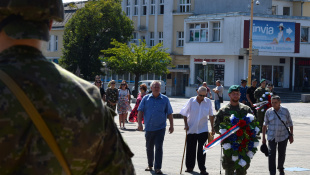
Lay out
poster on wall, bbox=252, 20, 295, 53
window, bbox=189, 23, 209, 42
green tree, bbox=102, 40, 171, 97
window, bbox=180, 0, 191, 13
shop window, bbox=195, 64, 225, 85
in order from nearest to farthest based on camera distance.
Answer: green tree, bbox=102, 40, 171, 97, poster on wall, bbox=252, 20, 295, 53, shop window, bbox=195, 64, 225, 85, window, bbox=189, 23, 209, 42, window, bbox=180, 0, 191, 13

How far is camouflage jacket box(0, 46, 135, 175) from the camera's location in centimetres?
202

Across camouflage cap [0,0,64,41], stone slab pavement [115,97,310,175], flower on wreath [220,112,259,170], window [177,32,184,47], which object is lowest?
stone slab pavement [115,97,310,175]

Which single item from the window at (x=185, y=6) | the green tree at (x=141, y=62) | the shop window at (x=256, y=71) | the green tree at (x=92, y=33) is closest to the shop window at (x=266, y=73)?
the shop window at (x=256, y=71)

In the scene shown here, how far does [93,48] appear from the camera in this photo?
193ft

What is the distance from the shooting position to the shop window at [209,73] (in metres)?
54.9

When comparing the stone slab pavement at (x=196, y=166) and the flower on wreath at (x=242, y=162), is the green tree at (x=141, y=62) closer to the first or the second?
the stone slab pavement at (x=196, y=166)

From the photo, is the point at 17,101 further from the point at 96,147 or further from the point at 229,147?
the point at 229,147

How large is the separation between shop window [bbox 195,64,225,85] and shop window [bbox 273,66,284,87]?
5.33 meters

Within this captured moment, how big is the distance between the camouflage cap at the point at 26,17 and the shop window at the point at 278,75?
180 feet

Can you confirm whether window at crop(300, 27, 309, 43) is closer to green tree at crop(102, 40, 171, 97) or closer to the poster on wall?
the poster on wall

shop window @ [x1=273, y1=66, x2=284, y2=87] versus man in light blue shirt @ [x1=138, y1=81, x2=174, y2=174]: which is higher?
man in light blue shirt @ [x1=138, y1=81, x2=174, y2=174]

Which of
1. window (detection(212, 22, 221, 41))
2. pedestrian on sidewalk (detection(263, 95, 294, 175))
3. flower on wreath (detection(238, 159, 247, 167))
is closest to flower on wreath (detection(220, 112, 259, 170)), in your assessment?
flower on wreath (detection(238, 159, 247, 167))

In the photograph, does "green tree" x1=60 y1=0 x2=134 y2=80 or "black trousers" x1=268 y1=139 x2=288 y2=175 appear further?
"green tree" x1=60 y1=0 x2=134 y2=80

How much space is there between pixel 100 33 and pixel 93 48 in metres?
1.65
